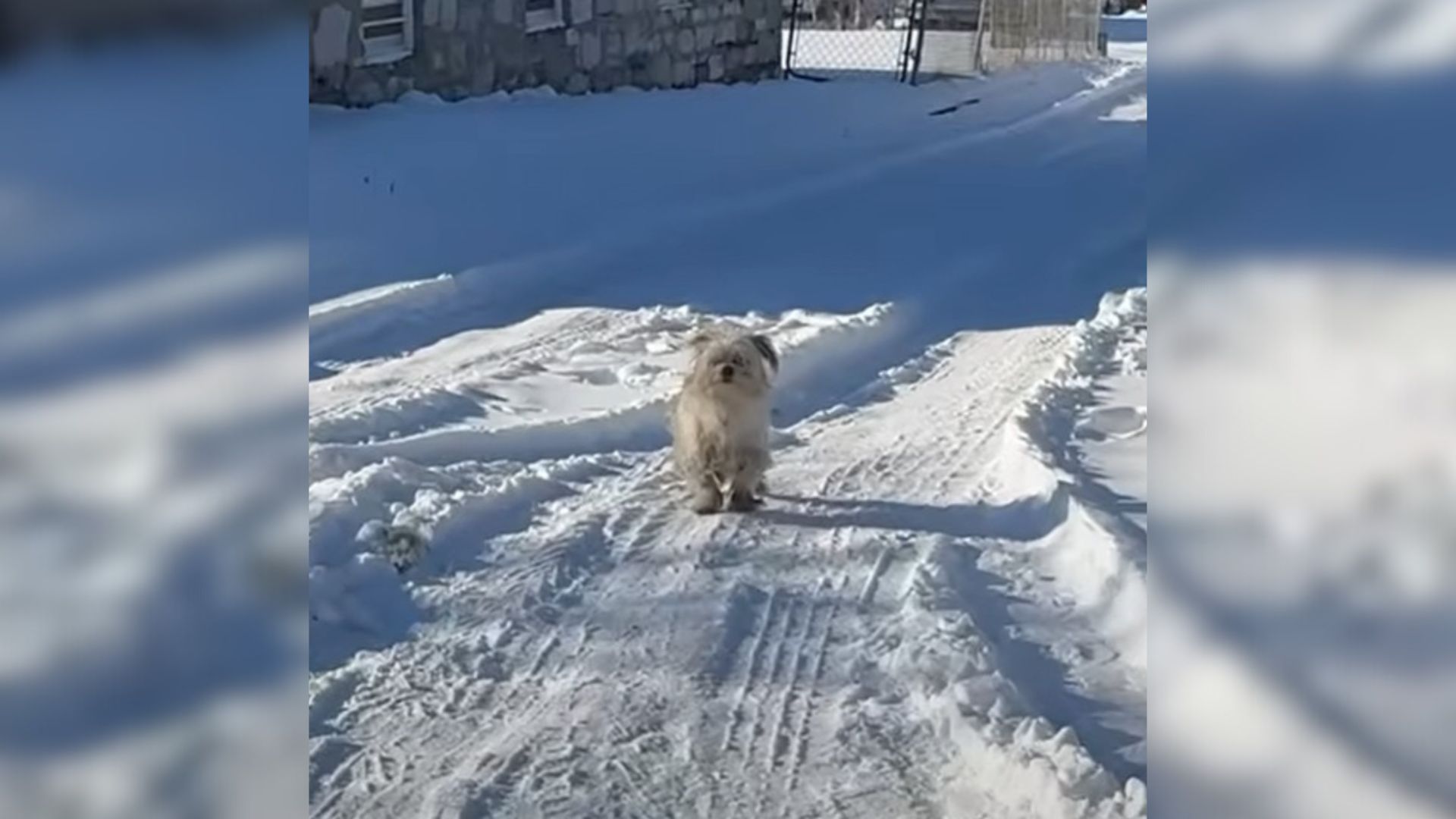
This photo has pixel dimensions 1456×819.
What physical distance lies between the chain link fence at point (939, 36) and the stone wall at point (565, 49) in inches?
111

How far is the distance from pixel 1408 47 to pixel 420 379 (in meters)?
8.28

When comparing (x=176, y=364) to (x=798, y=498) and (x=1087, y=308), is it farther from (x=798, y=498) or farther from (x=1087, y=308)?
(x=1087, y=308)

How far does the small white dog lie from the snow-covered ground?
0.15 meters

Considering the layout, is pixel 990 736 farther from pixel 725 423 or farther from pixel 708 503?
pixel 725 423

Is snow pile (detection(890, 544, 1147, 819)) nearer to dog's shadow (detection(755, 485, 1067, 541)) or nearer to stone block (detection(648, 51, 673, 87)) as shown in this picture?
dog's shadow (detection(755, 485, 1067, 541))

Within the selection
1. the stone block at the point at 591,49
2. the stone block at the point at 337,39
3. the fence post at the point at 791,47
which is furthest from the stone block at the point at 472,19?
the fence post at the point at 791,47

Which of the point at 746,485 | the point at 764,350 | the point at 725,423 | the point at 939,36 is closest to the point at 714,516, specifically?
the point at 746,485

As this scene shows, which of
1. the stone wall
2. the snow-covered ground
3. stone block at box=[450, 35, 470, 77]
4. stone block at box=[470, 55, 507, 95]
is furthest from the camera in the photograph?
stone block at box=[470, 55, 507, 95]

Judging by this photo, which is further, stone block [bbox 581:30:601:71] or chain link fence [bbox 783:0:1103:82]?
chain link fence [bbox 783:0:1103:82]

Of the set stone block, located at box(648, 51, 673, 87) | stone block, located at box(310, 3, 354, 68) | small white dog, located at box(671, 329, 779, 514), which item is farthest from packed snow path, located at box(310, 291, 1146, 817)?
stone block, located at box(648, 51, 673, 87)

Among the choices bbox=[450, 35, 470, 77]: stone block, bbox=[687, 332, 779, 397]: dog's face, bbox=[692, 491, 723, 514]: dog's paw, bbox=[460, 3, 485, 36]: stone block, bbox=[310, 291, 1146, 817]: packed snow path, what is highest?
bbox=[460, 3, 485, 36]: stone block

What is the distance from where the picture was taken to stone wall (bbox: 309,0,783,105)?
17.3 metres

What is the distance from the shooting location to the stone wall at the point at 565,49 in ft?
56.6

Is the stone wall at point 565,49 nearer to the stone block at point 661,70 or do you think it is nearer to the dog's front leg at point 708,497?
the stone block at point 661,70
